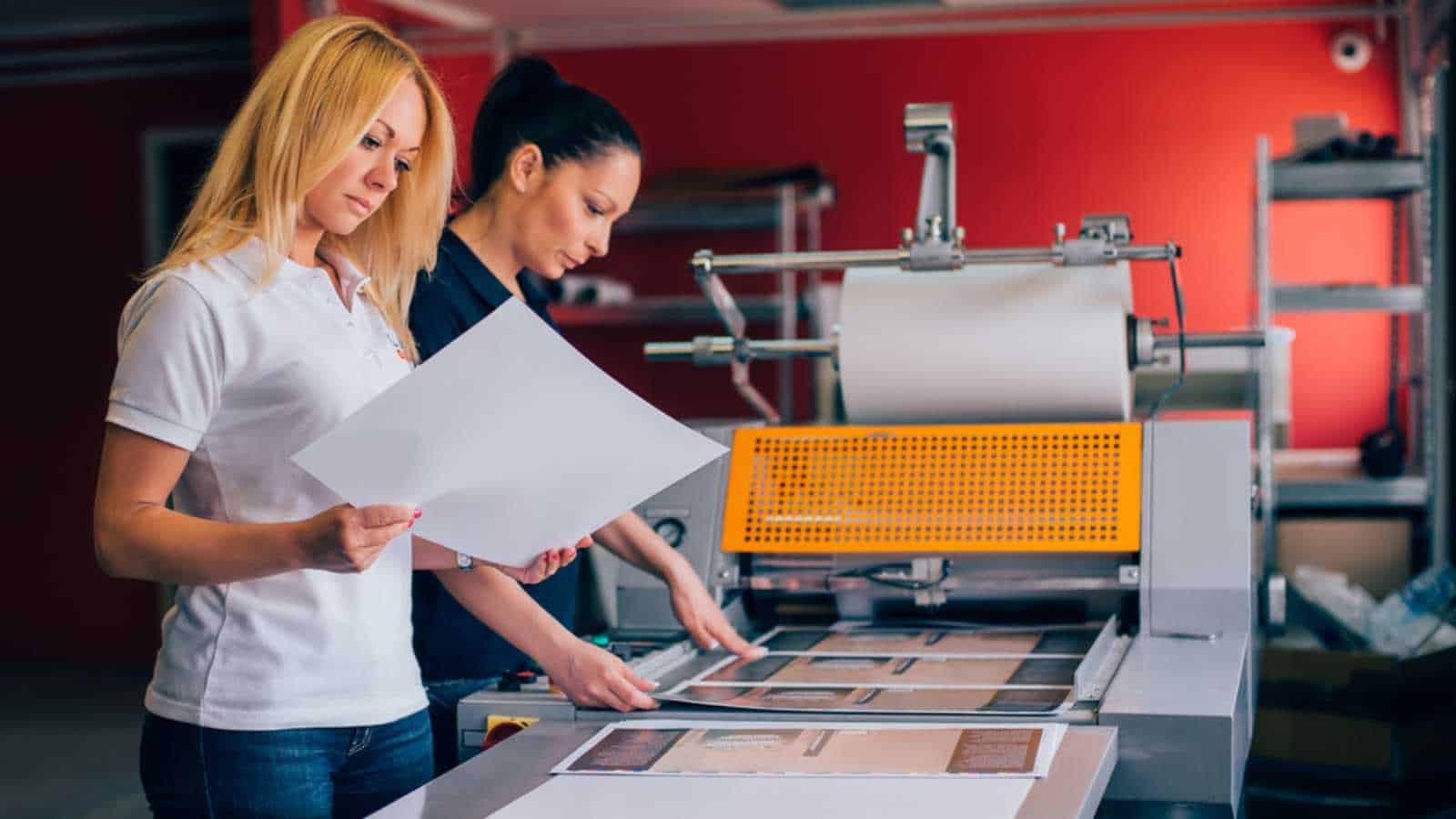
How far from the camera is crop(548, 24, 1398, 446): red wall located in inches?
203

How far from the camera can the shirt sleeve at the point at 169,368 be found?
1.22 metres

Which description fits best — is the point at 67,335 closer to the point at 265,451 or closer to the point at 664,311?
the point at 664,311

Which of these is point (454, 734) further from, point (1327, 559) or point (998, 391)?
point (1327, 559)

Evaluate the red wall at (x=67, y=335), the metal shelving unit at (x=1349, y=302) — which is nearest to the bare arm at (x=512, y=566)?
the metal shelving unit at (x=1349, y=302)

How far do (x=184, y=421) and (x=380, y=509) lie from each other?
8.1 inches

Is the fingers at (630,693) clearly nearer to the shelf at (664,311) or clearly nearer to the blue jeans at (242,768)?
the blue jeans at (242,768)

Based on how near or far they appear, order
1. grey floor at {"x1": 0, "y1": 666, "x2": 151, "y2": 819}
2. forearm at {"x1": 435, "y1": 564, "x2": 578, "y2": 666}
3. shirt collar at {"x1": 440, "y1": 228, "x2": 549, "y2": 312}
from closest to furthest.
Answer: forearm at {"x1": 435, "y1": 564, "x2": 578, "y2": 666} → shirt collar at {"x1": 440, "y1": 228, "x2": 549, "y2": 312} → grey floor at {"x1": 0, "y1": 666, "x2": 151, "y2": 819}

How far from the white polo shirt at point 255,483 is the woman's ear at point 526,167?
0.49 m

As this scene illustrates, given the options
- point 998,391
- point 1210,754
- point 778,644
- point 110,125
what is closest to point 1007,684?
point 1210,754

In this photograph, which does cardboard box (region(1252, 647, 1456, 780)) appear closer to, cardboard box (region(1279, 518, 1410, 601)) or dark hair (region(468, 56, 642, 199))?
cardboard box (region(1279, 518, 1410, 601))

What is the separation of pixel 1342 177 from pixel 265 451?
302 cm

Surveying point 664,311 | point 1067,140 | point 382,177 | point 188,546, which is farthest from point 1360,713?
point 1067,140

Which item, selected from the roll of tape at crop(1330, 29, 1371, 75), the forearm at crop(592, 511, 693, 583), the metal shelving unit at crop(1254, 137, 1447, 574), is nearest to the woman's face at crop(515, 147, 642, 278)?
the forearm at crop(592, 511, 693, 583)

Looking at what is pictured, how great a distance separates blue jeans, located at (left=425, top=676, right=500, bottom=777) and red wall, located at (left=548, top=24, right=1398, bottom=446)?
12.6 feet
